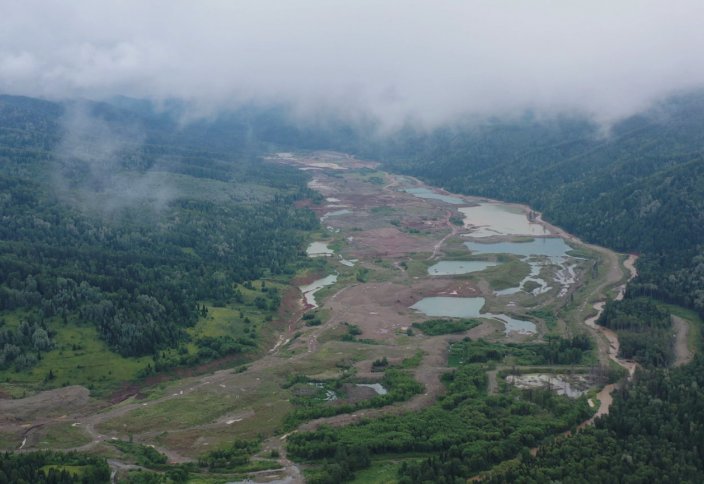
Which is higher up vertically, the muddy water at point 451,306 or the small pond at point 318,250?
the small pond at point 318,250

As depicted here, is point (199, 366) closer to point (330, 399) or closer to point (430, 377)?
point (330, 399)

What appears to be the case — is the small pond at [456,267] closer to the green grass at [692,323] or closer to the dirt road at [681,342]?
the green grass at [692,323]

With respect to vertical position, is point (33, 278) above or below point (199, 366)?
above

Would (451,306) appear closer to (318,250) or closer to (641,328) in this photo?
(641,328)

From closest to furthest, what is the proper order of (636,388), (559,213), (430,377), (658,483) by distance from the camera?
(658,483) → (636,388) → (430,377) → (559,213)

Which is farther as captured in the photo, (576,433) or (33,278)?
(33,278)

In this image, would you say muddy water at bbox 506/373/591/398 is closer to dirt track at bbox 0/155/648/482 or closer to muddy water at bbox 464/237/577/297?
dirt track at bbox 0/155/648/482

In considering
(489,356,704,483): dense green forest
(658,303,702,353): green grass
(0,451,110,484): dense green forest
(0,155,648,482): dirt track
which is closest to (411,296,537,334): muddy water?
(0,155,648,482): dirt track

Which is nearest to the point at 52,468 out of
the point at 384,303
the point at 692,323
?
the point at 384,303

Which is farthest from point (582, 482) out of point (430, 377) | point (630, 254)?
point (630, 254)

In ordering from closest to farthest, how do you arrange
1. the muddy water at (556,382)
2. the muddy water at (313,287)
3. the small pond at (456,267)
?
the muddy water at (556,382) → the muddy water at (313,287) → the small pond at (456,267)

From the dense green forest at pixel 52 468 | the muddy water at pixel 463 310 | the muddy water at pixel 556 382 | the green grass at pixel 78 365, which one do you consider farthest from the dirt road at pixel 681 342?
the green grass at pixel 78 365
